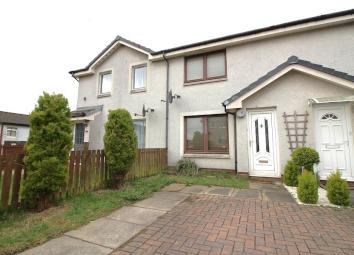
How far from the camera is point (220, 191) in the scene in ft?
19.7

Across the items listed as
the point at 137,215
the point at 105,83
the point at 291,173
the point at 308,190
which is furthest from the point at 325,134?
the point at 105,83

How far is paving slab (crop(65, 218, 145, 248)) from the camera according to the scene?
2947 mm

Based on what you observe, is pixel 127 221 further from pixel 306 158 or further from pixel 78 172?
pixel 306 158

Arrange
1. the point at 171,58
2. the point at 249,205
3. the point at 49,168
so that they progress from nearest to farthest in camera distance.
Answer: the point at 49,168, the point at 249,205, the point at 171,58

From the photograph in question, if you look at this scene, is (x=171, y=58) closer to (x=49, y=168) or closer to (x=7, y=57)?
(x=49, y=168)

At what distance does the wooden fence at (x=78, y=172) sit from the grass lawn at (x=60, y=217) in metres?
0.26

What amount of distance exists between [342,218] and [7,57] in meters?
25.4

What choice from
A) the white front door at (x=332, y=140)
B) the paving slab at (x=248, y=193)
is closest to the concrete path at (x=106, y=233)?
the paving slab at (x=248, y=193)

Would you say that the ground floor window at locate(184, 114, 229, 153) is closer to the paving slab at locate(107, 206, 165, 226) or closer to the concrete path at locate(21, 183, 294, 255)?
the concrete path at locate(21, 183, 294, 255)

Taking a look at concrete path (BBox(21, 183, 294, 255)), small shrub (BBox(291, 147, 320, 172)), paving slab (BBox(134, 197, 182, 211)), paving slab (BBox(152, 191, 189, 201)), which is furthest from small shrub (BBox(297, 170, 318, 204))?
paving slab (BBox(134, 197, 182, 211))

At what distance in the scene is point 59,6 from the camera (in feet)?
28.6

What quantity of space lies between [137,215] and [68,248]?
1.50 meters

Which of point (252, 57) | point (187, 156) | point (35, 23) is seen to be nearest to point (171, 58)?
point (252, 57)

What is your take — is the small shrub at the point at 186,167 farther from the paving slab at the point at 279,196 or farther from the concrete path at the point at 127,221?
the paving slab at the point at 279,196
